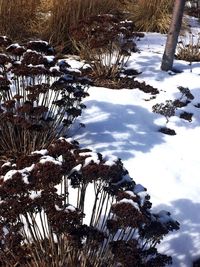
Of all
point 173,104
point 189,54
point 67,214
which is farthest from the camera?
point 189,54

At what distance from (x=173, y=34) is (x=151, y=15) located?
9.55ft

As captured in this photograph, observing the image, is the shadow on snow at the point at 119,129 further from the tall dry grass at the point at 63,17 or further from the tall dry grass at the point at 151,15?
the tall dry grass at the point at 151,15

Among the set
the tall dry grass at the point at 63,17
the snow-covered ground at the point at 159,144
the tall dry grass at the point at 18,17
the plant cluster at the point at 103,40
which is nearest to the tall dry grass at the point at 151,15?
the tall dry grass at the point at 63,17

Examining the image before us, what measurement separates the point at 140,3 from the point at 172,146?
16.0 ft

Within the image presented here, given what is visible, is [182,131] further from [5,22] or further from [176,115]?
[5,22]

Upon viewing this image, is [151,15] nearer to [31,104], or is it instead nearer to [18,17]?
[18,17]

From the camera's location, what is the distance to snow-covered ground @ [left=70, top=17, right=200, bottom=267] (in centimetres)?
397

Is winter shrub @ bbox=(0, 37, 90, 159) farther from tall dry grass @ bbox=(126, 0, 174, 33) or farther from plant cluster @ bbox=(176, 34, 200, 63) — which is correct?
tall dry grass @ bbox=(126, 0, 174, 33)

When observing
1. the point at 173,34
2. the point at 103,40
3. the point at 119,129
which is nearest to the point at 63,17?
the point at 103,40

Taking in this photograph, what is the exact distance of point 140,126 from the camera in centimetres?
534

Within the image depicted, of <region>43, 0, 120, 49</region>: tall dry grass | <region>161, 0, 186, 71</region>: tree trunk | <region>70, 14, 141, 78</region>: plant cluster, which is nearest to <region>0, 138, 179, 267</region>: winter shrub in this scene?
<region>70, 14, 141, 78</region>: plant cluster

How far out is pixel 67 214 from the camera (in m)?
2.68

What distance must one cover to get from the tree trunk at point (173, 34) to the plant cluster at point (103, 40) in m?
0.53

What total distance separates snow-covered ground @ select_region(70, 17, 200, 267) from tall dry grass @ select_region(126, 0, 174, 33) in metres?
2.82
